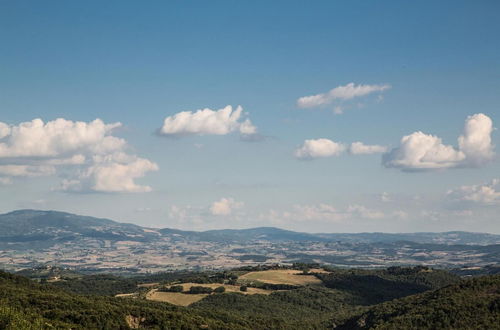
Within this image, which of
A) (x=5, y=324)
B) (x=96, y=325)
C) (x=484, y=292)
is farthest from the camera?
(x=484, y=292)

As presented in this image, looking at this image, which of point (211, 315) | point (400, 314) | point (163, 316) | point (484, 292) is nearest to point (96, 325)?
point (163, 316)

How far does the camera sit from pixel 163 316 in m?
156

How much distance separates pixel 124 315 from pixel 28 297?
3020 cm

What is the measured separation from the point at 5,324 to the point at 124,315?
45.3 metres

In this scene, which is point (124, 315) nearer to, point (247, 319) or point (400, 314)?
point (247, 319)

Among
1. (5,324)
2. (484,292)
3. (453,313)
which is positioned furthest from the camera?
(484,292)

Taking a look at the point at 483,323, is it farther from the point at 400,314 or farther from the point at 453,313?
the point at 400,314

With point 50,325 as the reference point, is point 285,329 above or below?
below

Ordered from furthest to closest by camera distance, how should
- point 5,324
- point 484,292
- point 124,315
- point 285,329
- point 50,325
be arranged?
1. point 285,329
2. point 484,292
3. point 124,315
4. point 50,325
5. point 5,324

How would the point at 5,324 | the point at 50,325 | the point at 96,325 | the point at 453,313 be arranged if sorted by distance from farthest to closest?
the point at 453,313
the point at 96,325
the point at 50,325
the point at 5,324

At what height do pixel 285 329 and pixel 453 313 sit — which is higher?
pixel 453 313

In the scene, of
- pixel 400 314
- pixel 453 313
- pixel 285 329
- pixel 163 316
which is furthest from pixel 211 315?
pixel 453 313

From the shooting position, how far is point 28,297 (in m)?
151

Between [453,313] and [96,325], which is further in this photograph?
[453,313]
